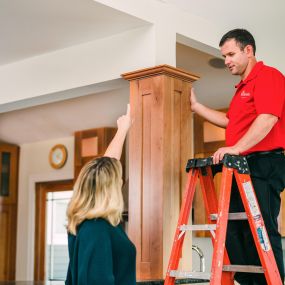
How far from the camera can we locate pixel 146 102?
13.9ft

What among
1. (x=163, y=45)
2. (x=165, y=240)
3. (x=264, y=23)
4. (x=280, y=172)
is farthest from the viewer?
(x=264, y=23)

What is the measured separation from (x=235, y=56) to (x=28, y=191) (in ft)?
19.4

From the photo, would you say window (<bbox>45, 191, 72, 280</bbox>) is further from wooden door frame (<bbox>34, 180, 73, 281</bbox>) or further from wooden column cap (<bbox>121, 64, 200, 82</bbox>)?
wooden column cap (<bbox>121, 64, 200, 82</bbox>)

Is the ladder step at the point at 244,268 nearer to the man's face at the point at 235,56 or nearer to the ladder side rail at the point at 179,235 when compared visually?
the ladder side rail at the point at 179,235

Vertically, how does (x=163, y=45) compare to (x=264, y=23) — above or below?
below

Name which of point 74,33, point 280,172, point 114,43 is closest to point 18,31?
point 74,33

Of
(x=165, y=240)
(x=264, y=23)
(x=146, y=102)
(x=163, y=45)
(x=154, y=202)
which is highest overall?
(x=264, y=23)

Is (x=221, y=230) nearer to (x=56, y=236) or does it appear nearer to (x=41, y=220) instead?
(x=56, y=236)

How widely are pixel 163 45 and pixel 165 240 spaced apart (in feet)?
4.53

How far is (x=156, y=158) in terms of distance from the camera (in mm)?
4090

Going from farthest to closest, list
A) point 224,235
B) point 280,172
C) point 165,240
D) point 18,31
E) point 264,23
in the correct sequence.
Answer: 1. point 264,23
2. point 18,31
3. point 165,240
4. point 280,172
5. point 224,235

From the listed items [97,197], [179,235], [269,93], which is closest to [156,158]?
[179,235]

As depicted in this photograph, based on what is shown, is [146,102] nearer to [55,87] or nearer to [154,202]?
[154,202]

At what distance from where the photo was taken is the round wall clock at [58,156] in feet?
27.0
